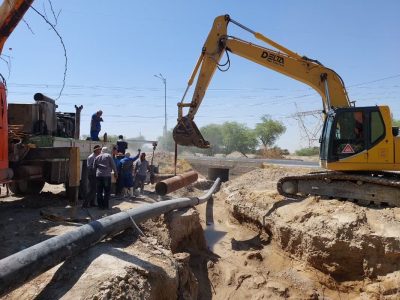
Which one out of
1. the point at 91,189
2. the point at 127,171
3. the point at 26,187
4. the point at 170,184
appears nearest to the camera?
the point at 91,189

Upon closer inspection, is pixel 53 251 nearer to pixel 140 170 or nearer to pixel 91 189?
pixel 91 189

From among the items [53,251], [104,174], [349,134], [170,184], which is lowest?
[170,184]

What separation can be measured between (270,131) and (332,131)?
203 ft

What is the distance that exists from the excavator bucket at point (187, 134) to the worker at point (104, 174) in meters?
2.84

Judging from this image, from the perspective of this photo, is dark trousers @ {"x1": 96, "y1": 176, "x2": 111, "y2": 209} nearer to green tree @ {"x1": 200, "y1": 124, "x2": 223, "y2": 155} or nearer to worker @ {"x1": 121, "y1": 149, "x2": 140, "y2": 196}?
worker @ {"x1": 121, "y1": 149, "x2": 140, "y2": 196}

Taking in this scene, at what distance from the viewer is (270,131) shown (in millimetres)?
71750

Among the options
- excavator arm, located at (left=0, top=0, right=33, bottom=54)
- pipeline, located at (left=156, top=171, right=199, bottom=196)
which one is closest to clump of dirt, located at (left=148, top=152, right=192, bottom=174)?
pipeline, located at (left=156, top=171, right=199, bottom=196)

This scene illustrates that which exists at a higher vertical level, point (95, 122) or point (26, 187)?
point (95, 122)

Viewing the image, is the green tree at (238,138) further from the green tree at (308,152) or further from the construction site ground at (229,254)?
→ the construction site ground at (229,254)

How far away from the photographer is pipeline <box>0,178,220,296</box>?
425 centimetres

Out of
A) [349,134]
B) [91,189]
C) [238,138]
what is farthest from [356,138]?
[238,138]

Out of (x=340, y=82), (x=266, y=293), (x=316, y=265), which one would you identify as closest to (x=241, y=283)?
(x=266, y=293)

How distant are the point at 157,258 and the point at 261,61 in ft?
25.9

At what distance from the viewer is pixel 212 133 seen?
358ft
